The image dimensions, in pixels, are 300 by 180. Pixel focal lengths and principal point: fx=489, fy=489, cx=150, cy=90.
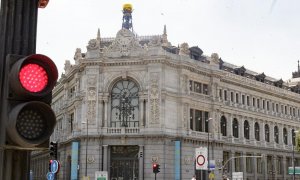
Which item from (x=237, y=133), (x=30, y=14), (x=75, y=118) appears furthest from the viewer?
(x=237, y=133)

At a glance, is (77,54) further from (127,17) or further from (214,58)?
(214,58)

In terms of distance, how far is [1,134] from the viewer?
3078mm

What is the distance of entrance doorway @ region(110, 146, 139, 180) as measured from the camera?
54.5 metres

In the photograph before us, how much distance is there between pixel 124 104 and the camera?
5594cm

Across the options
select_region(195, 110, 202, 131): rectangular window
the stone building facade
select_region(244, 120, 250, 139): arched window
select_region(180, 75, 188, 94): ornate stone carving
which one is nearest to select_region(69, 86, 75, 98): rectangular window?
the stone building facade

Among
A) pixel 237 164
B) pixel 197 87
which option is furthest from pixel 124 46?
pixel 237 164

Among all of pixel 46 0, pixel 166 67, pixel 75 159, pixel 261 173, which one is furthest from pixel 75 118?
pixel 46 0

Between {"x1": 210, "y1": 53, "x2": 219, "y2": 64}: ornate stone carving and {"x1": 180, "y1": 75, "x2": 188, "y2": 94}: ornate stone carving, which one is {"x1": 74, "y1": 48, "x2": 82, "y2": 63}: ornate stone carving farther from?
{"x1": 210, "y1": 53, "x2": 219, "y2": 64}: ornate stone carving

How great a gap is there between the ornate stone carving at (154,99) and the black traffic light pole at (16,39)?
50.8 meters

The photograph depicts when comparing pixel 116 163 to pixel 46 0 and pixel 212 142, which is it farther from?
pixel 46 0

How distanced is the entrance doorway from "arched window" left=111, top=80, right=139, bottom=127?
9.21ft

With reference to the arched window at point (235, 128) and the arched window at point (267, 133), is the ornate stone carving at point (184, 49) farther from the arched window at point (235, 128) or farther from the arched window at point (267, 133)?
the arched window at point (267, 133)

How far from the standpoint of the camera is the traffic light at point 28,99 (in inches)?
120

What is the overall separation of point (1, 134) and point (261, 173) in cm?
7020
